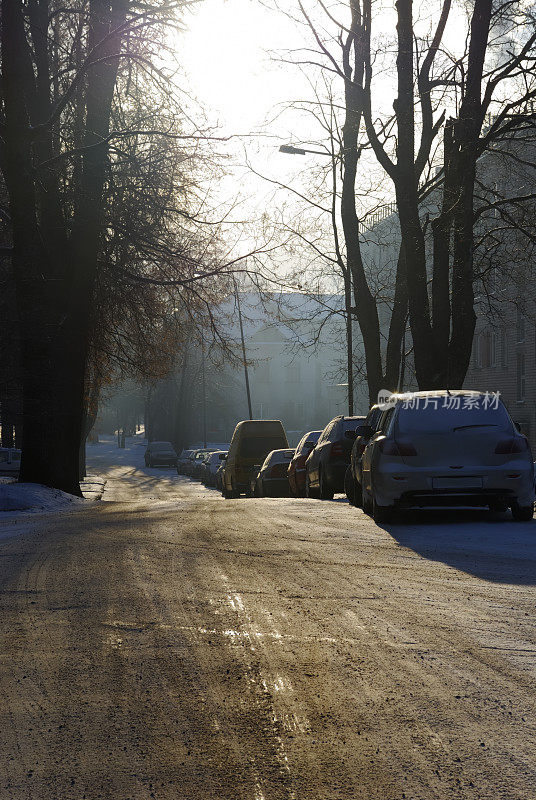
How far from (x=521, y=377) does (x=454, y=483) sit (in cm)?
3803

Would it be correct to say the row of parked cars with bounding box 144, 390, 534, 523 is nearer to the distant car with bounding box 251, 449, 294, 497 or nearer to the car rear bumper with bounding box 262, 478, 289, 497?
the distant car with bounding box 251, 449, 294, 497

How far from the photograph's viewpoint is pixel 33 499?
54.6ft

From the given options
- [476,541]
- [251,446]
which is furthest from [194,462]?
[476,541]

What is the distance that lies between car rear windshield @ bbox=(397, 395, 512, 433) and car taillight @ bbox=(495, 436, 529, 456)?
0.19 metres

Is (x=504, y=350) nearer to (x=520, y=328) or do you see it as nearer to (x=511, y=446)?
(x=520, y=328)

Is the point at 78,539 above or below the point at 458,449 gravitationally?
below

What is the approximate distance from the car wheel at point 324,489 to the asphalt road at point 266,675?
33.4 feet

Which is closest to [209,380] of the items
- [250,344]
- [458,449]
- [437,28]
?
[250,344]

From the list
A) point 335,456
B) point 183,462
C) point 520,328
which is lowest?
point 183,462

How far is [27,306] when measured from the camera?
18.0 m

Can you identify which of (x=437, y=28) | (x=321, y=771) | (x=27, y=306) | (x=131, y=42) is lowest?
(x=321, y=771)

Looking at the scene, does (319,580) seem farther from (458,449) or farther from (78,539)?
(458,449)

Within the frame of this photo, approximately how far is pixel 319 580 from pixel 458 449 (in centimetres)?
465

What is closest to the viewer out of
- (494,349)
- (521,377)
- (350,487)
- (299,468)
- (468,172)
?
(350,487)
